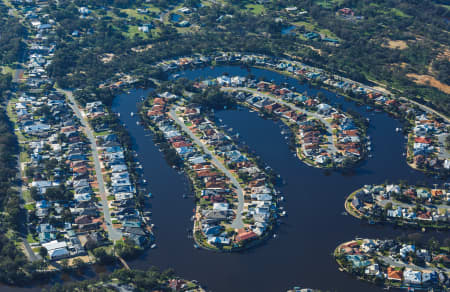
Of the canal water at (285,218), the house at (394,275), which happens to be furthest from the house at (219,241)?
the house at (394,275)

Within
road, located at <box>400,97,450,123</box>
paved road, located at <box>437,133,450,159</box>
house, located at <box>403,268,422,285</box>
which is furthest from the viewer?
road, located at <box>400,97,450,123</box>

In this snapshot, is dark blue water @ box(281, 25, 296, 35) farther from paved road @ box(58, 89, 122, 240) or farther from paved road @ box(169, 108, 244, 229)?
paved road @ box(58, 89, 122, 240)

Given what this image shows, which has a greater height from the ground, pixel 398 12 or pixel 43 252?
pixel 398 12

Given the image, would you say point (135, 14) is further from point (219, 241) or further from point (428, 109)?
point (219, 241)

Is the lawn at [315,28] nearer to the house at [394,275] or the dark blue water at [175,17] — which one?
the dark blue water at [175,17]

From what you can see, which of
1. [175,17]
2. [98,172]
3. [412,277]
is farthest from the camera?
[175,17]

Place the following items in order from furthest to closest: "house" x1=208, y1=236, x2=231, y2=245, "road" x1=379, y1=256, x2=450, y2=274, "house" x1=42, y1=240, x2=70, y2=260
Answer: "house" x1=208, y1=236, x2=231, y2=245, "house" x1=42, y1=240, x2=70, y2=260, "road" x1=379, y1=256, x2=450, y2=274

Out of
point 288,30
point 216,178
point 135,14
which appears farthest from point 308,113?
point 135,14

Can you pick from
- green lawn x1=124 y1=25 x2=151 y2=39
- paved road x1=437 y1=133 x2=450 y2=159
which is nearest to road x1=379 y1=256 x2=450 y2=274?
paved road x1=437 y1=133 x2=450 y2=159

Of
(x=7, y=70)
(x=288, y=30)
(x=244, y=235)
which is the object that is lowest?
(x=244, y=235)
